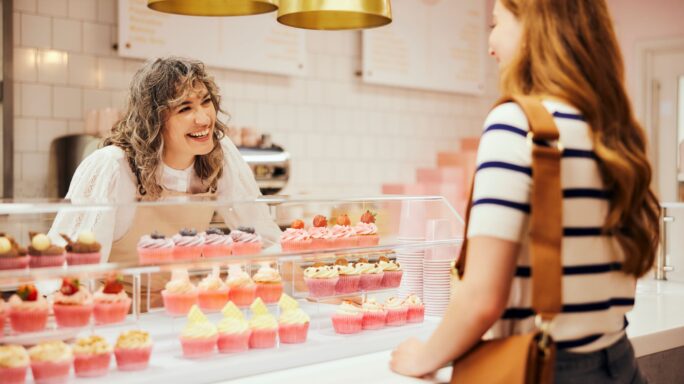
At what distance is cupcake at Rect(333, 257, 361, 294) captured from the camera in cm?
264

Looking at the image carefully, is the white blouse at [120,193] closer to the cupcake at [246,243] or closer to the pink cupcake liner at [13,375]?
the cupcake at [246,243]

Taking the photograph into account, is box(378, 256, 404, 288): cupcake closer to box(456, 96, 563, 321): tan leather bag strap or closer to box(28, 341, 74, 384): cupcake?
box(28, 341, 74, 384): cupcake

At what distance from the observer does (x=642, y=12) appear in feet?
22.9

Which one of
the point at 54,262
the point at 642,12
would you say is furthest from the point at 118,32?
the point at 642,12

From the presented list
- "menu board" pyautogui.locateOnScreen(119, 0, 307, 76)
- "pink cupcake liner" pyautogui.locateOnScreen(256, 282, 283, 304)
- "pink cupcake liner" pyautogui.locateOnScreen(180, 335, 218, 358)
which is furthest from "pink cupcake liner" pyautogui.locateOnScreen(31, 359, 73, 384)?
"menu board" pyautogui.locateOnScreen(119, 0, 307, 76)

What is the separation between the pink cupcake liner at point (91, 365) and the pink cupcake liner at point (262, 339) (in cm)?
42

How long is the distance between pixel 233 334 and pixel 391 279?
84 cm

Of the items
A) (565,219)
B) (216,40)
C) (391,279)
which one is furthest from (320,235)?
(216,40)

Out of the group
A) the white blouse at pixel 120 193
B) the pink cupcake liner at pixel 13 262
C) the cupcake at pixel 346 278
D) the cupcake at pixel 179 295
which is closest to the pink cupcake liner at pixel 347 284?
the cupcake at pixel 346 278

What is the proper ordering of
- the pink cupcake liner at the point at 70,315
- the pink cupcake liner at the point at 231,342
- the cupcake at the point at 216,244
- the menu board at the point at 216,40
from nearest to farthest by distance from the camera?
the pink cupcake liner at the point at 70,315 → the pink cupcake liner at the point at 231,342 → the cupcake at the point at 216,244 → the menu board at the point at 216,40

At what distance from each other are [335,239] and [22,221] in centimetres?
98

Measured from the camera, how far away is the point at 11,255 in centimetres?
182

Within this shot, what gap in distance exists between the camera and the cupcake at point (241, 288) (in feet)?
7.59

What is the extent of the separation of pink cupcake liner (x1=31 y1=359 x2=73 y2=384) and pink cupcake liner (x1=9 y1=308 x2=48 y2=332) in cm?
15
